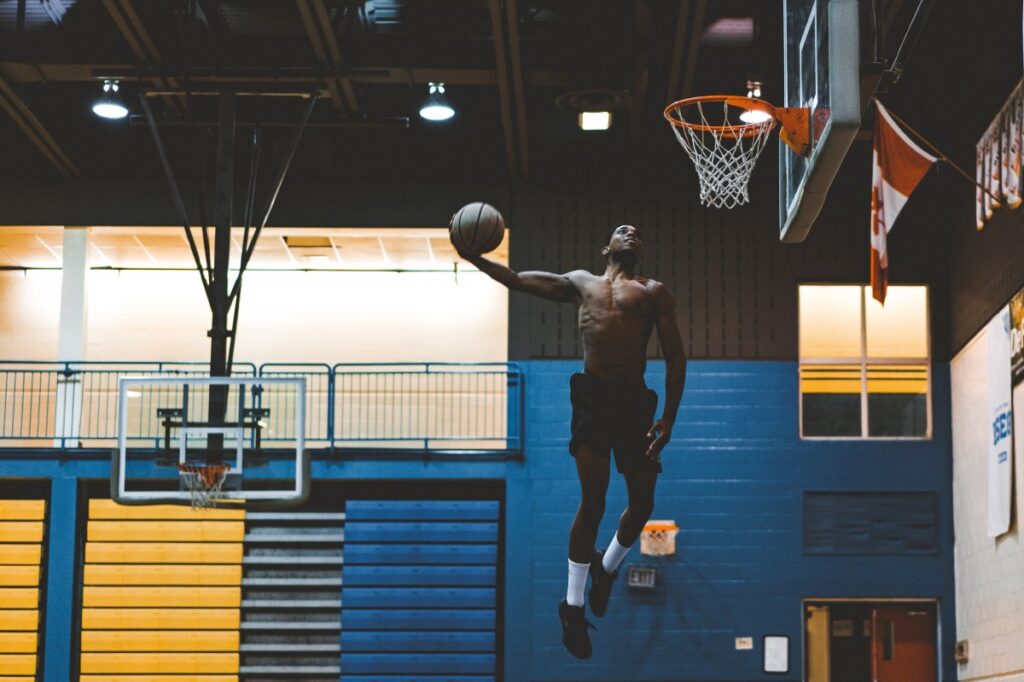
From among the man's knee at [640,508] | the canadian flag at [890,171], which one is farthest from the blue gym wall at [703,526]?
the man's knee at [640,508]

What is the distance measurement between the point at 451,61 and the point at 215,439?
5.57m

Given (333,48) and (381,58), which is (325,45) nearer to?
(333,48)

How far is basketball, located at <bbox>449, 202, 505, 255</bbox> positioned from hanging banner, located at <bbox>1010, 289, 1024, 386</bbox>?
9722 mm

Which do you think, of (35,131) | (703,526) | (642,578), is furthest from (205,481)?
(703,526)

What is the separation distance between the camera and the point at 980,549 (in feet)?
62.7

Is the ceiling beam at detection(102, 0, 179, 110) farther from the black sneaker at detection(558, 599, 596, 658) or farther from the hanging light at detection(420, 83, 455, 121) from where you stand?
the black sneaker at detection(558, 599, 596, 658)

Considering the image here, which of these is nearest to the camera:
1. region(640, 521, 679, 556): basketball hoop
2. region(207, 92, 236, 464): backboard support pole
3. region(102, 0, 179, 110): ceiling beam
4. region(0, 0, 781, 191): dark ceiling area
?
region(207, 92, 236, 464): backboard support pole

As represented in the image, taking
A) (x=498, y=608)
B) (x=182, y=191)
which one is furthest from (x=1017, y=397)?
(x=182, y=191)

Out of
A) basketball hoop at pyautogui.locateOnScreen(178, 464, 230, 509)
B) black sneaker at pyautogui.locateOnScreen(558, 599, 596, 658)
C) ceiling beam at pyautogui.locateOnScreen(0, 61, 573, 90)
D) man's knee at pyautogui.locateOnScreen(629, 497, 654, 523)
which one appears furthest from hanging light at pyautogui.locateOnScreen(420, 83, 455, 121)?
man's knee at pyautogui.locateOnScreen(629, 497, 654, 523)

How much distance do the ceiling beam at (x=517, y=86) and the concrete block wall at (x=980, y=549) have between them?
6316 millimetres

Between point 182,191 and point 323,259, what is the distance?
298cm

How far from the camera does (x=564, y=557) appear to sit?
20.3m

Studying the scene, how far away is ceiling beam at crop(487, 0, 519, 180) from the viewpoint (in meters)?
17.7

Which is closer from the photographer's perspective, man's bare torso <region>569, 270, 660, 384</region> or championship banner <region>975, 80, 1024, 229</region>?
man's bare torso <region>569, 270, 660, 384</region>
